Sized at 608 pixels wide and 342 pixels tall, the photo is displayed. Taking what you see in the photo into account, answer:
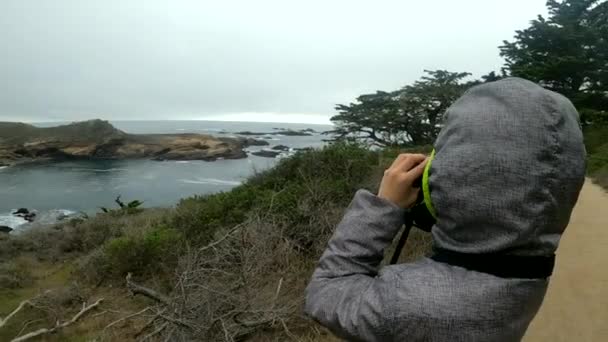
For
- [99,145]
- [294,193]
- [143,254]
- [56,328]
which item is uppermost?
[294,193]

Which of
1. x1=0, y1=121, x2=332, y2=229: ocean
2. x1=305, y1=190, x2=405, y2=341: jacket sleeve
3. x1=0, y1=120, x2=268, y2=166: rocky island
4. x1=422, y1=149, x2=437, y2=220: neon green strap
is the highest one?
x1=422, y1=149, x2=437, y2=220: neon green strap

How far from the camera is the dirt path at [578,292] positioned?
4648mm

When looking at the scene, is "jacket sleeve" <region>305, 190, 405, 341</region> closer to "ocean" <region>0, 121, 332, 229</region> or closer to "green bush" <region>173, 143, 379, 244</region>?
"green bush" <region>173, 143, 379, 244</region>

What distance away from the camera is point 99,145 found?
52688 mm

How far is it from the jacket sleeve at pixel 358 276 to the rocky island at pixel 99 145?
46999mm

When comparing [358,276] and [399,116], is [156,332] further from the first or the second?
[399,116]

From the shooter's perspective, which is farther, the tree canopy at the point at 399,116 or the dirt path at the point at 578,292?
the tree canopy at the point at 399,116

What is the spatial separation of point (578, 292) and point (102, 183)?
34.6 metres

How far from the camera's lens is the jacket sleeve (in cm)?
85

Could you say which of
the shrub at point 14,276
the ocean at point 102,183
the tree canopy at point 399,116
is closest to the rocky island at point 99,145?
the ocean at point 102,183

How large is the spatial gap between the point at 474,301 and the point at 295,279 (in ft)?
18.9

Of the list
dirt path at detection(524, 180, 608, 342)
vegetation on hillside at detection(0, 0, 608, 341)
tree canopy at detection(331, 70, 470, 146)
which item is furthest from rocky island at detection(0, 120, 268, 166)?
dirt path at detection(524, 180, 608, 342)

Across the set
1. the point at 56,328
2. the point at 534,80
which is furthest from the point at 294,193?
the point at 534,80

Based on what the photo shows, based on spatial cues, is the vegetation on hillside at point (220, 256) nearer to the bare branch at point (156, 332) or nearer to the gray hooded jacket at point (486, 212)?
the bare branch at point (156, 332)
